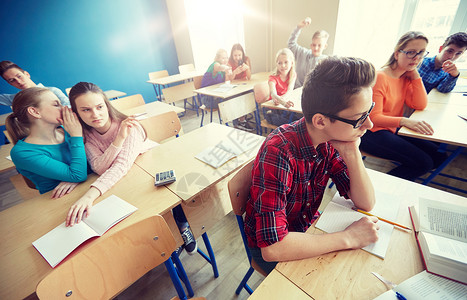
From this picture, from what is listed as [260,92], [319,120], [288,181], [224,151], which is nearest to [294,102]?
[260,92]

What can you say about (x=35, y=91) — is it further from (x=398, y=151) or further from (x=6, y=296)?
(x=398, y=151)

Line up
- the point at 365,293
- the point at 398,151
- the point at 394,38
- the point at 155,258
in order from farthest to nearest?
1. the point at 394,38
2. the point at 398,151
3. the point at 155,258
4. the point at 365,293

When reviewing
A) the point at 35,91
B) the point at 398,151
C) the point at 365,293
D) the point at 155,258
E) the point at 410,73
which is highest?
the point at 35,91

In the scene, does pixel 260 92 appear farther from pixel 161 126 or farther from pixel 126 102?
pixel 126 102

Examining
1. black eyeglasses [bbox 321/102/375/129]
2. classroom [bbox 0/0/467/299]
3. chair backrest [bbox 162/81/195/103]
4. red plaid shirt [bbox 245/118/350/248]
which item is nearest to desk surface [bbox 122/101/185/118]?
classroom [bbox 0/0/467/299]

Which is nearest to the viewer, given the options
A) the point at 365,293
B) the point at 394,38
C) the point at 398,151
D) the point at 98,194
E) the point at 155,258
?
the point at 365,293

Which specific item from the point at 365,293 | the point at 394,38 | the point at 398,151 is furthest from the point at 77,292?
the point at 394,38

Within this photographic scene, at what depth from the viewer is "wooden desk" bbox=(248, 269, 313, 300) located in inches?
22.5

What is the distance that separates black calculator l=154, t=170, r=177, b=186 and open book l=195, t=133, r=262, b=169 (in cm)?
24

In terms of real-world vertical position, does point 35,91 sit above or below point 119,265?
above

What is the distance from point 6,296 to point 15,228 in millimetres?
422

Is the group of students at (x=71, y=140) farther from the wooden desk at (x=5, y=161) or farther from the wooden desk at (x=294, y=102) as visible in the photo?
the wooden desk at (x=294, y=102)

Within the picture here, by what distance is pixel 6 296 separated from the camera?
697 millimetres

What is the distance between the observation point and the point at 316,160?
848mm
